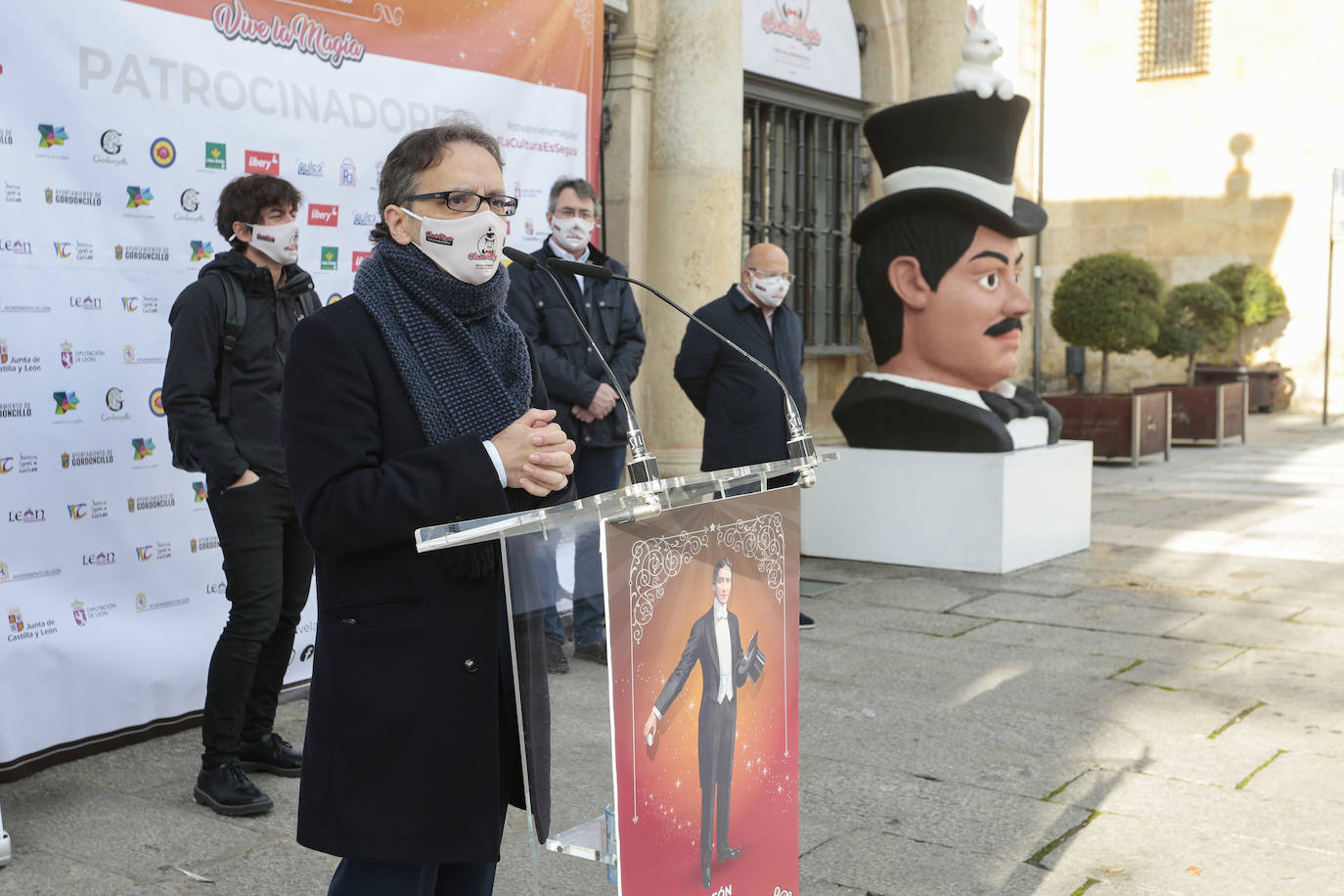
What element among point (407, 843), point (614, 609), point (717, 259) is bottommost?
point (407, 843)

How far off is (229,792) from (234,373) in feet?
3.95

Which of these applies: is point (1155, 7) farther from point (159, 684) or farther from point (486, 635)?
point (486, 635)

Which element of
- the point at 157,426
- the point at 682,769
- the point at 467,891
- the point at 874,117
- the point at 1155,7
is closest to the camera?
the point at 682,769

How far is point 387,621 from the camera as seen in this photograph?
7.23 ft

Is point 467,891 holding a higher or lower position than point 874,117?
lower

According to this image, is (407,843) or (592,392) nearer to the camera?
(407,843)

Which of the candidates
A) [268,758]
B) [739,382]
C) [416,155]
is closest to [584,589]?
[416,155]

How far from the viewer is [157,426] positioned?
4.64 meters

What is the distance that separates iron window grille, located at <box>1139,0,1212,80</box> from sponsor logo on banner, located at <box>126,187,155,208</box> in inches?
785

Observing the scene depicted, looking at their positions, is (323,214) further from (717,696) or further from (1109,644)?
(1109,644)

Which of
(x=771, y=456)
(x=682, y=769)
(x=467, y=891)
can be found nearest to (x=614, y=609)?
(x=682, y=769)

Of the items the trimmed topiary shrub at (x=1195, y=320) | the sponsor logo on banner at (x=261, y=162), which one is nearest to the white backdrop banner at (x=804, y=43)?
the sponsor logo on banner at (x=261, y=162)

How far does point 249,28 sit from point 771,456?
2.87 meters

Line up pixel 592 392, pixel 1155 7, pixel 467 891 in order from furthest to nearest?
pixel 1155 7 < pixel 592 392 < pixel 467 891
